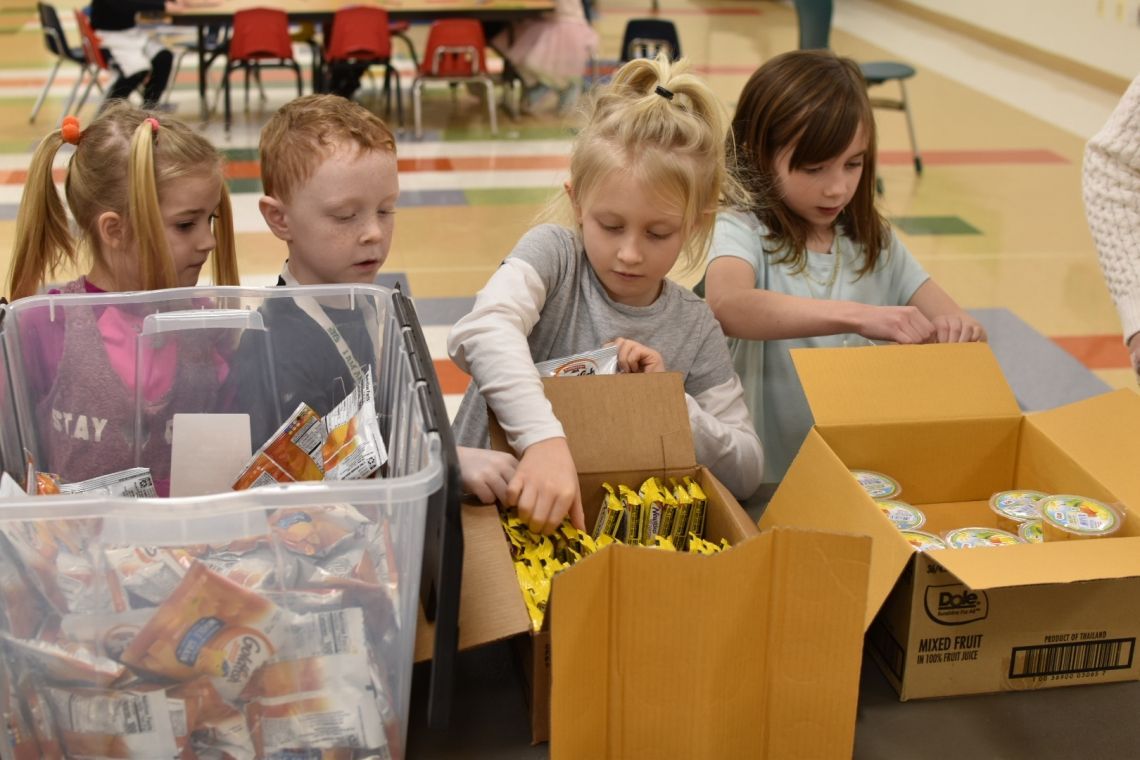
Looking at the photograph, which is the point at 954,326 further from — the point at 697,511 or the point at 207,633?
the point at 207,633

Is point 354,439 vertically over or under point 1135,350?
over

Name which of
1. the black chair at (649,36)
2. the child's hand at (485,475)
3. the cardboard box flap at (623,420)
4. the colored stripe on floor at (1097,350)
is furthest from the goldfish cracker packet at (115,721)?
the black chair at (649,36)

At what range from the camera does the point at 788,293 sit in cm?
209

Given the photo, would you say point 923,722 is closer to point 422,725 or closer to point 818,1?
point 422,725

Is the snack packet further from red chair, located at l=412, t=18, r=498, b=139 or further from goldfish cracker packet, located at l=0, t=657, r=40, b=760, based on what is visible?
red chair, located at l=412, t=18, r=498, b=139

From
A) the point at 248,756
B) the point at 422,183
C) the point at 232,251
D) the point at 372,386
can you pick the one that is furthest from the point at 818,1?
the point at 248,756

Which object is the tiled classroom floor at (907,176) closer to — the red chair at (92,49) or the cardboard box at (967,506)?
the red chair at (92,49)

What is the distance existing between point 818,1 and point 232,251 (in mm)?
4896

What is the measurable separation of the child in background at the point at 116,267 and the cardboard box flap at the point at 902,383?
742mm

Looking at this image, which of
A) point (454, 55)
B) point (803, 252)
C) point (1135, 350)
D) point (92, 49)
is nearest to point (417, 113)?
point (454, 55)

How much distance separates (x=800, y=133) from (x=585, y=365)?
27.0 inches

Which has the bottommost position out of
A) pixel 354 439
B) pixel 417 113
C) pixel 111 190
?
pixel 417 113

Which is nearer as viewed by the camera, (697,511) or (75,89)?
(697,511)

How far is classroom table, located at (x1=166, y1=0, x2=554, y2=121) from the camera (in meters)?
6.62
